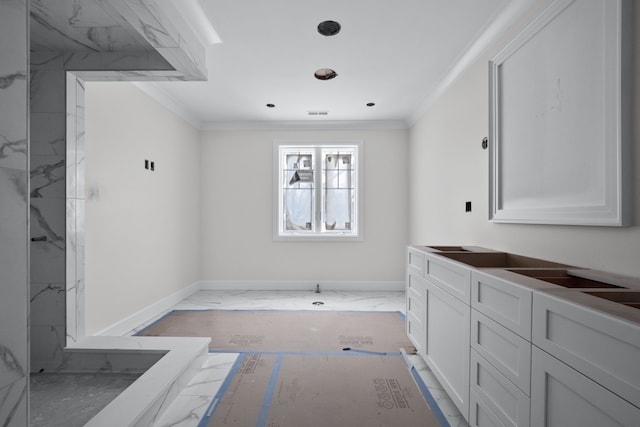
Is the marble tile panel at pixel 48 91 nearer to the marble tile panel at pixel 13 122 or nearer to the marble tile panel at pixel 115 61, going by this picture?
the marble tile panel at pixel 115 61

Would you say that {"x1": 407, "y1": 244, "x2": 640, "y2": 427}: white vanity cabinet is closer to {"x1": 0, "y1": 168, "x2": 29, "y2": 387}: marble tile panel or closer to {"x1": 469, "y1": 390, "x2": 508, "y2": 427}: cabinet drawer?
{"x1": 469, "y1": 390, "x2": 508, "y2": 427}: cabinet drawer

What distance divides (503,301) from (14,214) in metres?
1.94

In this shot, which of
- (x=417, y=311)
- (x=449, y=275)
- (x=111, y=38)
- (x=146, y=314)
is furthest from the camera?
(x=146, y=314)

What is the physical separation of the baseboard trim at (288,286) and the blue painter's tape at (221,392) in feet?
7.22

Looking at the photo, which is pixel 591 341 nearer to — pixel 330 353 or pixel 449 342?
pixel 449 342

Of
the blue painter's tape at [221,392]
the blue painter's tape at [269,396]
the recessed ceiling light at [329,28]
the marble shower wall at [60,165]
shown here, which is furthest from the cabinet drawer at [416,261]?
the marble shower wall at [60,165]

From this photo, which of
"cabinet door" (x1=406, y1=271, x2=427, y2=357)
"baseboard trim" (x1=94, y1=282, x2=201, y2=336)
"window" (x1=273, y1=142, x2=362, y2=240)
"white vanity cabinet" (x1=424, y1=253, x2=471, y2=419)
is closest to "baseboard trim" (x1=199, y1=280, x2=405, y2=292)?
"baseboard trim" (x1=94, y1=282, x2=201, y2=336)

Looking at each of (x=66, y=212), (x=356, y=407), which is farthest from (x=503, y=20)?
(x=66, y=212)

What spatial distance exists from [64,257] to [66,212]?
0.34 meters

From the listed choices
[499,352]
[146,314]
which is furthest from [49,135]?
[499,352]

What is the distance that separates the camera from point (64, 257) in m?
2.31

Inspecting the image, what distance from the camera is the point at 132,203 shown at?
10.6 feet

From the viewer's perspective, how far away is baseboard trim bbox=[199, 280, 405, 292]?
4809 millimetres

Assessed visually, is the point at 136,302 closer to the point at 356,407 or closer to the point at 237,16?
the point at 356,407
